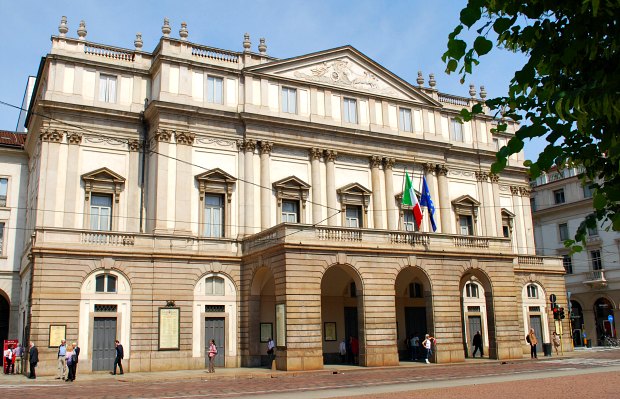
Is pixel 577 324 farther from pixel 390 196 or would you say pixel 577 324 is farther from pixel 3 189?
pixel 3 189

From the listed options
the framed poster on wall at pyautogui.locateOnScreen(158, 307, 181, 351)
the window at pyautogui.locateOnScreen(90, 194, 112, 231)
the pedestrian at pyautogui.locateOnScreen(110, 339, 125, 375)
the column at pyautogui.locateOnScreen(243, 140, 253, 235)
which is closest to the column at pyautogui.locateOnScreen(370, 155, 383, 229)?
the column at pyautogui.locateOnScreen(243, 140, 253, 235)

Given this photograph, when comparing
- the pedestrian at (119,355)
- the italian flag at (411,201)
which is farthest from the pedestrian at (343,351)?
the pedestrian at (119,355)

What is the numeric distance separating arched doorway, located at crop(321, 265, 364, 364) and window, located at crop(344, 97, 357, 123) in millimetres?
10811

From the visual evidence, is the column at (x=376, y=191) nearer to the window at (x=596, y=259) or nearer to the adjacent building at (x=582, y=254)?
the adjacent building at (x=582, y=254)

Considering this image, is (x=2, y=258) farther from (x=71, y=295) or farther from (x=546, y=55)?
(x=546, y=55)

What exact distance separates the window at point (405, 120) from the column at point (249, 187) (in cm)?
1164

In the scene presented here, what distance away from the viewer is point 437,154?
45062mm

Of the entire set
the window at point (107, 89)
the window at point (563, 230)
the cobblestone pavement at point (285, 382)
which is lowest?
the cobblestone pavement at point (285, 382)

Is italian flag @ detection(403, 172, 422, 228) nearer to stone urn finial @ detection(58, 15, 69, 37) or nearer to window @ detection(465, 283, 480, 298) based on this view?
window @ detection(465, 283, 480, 298)

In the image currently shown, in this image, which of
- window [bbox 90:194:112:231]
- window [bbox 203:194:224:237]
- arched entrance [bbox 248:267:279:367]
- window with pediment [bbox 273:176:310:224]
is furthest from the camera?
window with pediment [bbox 273:176:310:224]

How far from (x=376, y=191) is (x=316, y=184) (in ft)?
14.6

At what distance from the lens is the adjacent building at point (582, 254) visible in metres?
59.6

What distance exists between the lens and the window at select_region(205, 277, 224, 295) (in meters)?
35.8

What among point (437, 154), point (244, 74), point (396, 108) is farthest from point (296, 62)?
point (437, 154)
